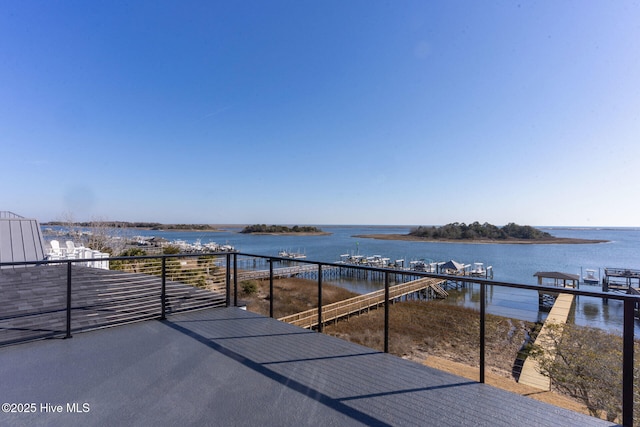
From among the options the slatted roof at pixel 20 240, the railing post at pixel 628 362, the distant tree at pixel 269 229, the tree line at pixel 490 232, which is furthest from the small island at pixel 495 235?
the railing post at pixel 628 362

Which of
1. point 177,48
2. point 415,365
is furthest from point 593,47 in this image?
point 177,48

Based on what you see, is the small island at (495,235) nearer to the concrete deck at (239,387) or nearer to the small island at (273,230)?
the small island at (273,230)

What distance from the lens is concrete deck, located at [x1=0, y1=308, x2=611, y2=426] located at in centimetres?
152

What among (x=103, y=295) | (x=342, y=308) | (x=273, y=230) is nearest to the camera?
(x=103, y=295)

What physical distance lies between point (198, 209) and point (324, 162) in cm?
1445

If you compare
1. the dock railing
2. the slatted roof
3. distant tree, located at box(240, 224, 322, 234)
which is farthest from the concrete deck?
distant tree, located at box(240, 224, 322, 234)

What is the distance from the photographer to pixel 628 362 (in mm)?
1495

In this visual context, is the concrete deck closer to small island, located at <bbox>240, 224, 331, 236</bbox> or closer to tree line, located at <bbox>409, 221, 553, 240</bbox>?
tree line, located at <bbox>409, 221, 553, 240</bbox>

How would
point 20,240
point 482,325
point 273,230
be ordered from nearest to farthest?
point 482,325
point 20,240
point 273,230

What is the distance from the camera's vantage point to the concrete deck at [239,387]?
152 cm

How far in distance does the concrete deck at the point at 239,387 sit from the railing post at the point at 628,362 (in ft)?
0.52

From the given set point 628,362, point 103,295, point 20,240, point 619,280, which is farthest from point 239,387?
point 619,280

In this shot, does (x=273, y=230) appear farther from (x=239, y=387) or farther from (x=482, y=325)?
(x=482, y=325)

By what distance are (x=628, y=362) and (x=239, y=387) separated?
2.27m
